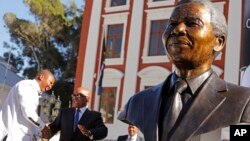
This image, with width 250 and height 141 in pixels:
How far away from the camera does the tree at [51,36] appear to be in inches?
1082

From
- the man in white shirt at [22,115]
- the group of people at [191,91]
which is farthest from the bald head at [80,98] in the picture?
the group of people at [191,91]

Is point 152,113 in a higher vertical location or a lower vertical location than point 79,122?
higher

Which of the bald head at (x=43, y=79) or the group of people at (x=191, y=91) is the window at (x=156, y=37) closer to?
the bald head at (x=43, y=79)

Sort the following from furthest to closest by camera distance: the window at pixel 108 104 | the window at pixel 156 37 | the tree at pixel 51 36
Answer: the tree at pixel 51 36 < the window at pixel 156 37 < the window at pixel 108 104

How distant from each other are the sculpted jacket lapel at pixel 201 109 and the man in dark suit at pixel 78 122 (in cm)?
283

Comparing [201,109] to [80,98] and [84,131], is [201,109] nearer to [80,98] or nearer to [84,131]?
[84,131]

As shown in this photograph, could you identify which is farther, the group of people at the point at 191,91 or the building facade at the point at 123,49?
the building facade at the point at 123,49

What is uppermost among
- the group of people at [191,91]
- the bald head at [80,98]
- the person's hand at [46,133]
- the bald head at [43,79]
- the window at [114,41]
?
the window at [114,41]

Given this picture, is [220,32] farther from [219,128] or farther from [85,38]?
[85,38]

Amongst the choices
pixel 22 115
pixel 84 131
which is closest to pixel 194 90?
pixel 84 131

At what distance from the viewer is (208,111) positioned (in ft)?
5.96

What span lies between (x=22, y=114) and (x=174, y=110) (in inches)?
114

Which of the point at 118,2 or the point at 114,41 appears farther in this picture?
the point at 118,2

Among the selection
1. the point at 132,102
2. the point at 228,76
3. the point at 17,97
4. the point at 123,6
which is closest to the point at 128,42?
the point at 123,6
